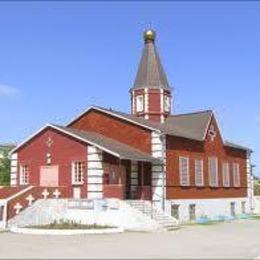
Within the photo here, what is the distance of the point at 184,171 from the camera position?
115ft

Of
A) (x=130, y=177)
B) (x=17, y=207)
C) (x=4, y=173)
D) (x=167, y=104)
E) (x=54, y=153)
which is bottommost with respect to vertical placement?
(x=17, y=207)

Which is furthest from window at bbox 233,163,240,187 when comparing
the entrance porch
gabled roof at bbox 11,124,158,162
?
gabled roof at bbox 11,124,158,162

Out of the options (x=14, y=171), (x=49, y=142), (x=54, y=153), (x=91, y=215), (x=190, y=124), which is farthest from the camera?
(x=190, y=124)

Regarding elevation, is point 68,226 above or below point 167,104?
below

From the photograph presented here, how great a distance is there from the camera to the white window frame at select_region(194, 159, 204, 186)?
3644 cm

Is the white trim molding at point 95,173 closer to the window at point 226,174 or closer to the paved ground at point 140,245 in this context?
the paved ground at point 140,245

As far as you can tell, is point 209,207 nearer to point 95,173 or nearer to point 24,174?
point 95,173

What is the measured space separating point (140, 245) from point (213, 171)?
1937cm

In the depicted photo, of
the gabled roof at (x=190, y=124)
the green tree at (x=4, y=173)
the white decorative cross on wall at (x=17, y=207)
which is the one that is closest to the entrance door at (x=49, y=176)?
the white decorative cross on wall at (x=17, y=207)

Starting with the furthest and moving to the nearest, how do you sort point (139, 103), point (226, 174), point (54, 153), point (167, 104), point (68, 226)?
point (226, 174) < point (167, 104) < point (139, 103) < point (54, 153) < point (68, 226)

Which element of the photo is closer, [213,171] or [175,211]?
[175,211]

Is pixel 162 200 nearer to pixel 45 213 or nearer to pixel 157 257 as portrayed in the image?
pixel 45 213

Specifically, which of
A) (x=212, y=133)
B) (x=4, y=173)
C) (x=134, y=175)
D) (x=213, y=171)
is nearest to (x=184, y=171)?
(x=134, y=175)

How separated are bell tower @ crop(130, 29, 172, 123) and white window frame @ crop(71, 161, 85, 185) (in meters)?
9.32
